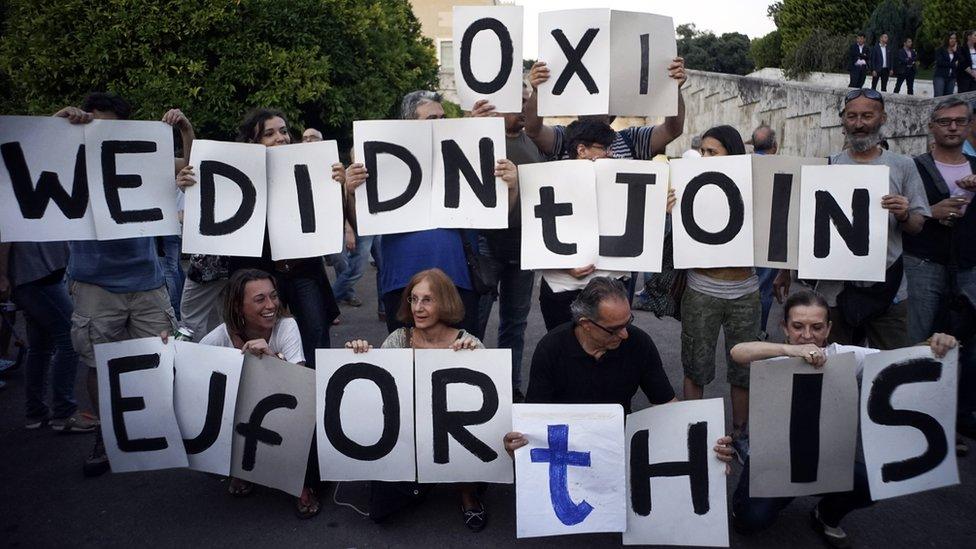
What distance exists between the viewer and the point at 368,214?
3.78 metres

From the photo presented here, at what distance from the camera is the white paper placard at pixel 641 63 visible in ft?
12.6

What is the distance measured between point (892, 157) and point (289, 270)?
10.9 feet

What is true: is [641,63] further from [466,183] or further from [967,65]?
Result: [967,65]

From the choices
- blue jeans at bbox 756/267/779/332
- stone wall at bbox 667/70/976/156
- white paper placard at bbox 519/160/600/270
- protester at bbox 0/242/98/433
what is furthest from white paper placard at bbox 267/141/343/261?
stone wall at bbox 667/70/976/156

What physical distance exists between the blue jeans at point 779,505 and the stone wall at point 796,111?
7144 mm

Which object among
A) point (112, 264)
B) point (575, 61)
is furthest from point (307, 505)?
point (575, 61)

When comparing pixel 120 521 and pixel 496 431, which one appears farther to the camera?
pixel 120 521

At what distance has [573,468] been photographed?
10.00 feet

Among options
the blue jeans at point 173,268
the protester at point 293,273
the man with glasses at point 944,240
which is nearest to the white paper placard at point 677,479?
the man with glasses at point 944,240

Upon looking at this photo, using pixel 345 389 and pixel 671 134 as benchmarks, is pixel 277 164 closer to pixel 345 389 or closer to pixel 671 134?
pixel 345 389

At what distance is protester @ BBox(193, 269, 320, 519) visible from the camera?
3.54 m

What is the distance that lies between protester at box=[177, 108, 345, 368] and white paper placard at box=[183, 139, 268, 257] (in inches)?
8.5

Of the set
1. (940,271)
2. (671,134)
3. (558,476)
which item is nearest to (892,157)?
(940,271)

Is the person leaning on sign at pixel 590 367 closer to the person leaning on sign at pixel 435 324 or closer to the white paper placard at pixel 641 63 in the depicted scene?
the person leaning on sign at pixel 435 324
